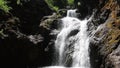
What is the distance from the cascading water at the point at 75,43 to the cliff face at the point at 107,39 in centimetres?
112

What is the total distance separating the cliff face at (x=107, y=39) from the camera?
11688 mm

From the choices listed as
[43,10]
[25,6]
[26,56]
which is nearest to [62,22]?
[43,10]

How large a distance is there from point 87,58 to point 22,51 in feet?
19.9

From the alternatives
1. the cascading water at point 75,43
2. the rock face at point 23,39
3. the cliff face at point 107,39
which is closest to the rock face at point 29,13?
the rock face at point 23,39

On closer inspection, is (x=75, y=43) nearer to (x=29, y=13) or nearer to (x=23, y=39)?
(x=23, y=39)

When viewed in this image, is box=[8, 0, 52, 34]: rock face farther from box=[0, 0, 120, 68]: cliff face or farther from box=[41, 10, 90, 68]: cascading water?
box=[41, 10, 90, 68]: cascading water

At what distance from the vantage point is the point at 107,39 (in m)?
13.4

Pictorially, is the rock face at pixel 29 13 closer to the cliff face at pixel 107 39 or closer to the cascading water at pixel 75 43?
the cascading water at pixel 75 43

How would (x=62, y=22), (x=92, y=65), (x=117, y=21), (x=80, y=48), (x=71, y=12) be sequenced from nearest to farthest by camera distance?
1. (x=117, y=21)
2. (x=92, y=65)
3. (x=80, y=48)
4. (x=62, y=22)
5. (x=71, y=12)

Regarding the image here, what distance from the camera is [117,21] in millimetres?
13344

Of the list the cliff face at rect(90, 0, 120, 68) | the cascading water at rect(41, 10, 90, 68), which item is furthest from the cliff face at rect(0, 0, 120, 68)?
the cascading water at rect(41, 10, 90, 68)

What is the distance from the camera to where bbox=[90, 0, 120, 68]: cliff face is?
1169 centimetres

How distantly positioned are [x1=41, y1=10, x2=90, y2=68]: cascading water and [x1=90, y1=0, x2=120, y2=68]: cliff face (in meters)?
1.12

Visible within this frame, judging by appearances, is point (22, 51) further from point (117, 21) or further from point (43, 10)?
point (117, 21)
